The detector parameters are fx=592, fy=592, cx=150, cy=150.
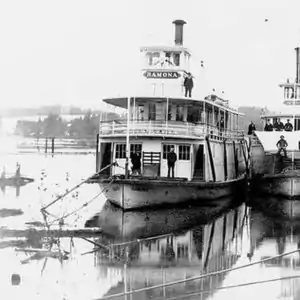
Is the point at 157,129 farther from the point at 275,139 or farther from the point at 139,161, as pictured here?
the point at 275,139

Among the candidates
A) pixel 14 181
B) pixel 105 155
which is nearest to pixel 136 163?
pixel 105 155

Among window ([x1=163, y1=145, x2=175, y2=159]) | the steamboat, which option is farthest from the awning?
window ([x1=163, y1=145, x2=175, y2=159])

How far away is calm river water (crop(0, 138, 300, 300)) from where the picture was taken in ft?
34.7

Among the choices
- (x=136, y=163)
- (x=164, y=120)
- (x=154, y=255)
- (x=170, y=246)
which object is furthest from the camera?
(x=164, y=120)

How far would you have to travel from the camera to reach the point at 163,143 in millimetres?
22516

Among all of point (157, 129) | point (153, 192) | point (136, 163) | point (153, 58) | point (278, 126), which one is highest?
point (153, 58)

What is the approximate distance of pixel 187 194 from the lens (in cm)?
2139

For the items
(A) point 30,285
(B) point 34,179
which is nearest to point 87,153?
(B) point 34,179

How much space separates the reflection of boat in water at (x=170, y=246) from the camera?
37.2 ft

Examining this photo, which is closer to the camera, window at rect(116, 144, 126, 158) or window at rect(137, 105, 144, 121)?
window at rect(116, 144, 126, 158)

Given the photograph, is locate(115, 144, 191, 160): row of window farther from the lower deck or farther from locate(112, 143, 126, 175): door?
locate(112, 143, 126, 175): door

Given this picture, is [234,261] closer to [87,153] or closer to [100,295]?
[100,295]

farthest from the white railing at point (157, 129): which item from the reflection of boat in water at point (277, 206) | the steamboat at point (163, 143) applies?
the reflection of boat in water at point (277, 206)

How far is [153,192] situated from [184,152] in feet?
9.84
